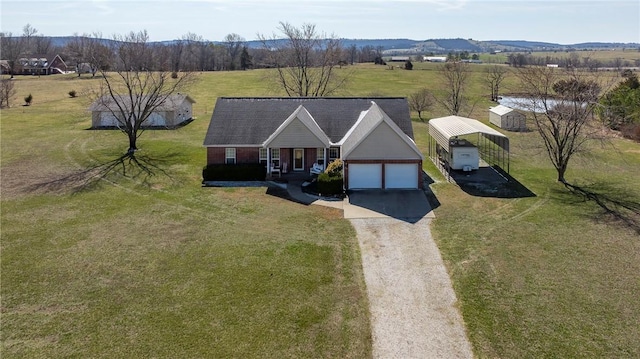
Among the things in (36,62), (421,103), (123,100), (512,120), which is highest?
(36,62)

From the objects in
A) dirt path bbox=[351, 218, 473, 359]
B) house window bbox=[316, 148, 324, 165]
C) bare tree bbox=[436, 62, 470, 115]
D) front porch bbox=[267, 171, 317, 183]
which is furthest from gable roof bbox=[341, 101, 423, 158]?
bare tree bbox=[436, 62, 470, 115]

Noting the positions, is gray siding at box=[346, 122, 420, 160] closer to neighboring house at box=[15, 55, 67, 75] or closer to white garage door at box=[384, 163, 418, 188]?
white garage door at box=[384, 163, 418, 188]

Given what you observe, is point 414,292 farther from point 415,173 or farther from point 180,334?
point 415,173

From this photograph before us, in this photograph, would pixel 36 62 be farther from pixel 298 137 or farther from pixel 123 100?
pixel 298 137

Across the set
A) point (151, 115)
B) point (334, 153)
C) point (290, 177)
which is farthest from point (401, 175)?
point (151, 115)

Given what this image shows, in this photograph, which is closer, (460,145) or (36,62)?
(460,145)
